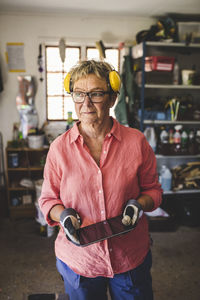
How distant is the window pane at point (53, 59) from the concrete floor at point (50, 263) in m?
2.15

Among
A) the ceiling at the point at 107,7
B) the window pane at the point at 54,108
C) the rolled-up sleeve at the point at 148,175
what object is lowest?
the rolled-up sleeve at the point at 148,175

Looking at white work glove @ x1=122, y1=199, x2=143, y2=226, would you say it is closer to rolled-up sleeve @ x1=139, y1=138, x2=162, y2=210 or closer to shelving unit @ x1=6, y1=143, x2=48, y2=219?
rolled-up sleeve @ x1=139, y1=138, x2=162, y2=210

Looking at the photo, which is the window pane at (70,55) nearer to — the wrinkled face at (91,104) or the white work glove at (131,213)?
the wrinkled face at (91,104)

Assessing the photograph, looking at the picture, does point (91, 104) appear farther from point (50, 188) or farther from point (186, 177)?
point (186, 177)

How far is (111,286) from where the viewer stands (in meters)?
1.24

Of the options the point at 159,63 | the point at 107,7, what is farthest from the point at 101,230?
the point at 107,7

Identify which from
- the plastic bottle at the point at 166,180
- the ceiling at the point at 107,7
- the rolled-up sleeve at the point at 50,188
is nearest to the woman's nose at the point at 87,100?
the rolled-up sleeve at the point at 50,188

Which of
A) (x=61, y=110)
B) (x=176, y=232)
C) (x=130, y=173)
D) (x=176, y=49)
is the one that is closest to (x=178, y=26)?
(x=176, y=49)

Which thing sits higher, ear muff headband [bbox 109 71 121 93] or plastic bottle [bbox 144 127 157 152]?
ear muff headband [bbox 109 71 121 93]

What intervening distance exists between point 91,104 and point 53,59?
9.20ft

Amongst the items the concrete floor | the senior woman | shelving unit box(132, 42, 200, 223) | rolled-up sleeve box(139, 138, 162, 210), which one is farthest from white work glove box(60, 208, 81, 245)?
shelving unit box(132, 42, 200, 223)

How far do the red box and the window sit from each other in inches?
25.7

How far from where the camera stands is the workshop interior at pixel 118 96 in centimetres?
321

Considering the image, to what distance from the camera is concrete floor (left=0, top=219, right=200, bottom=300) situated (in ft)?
7.72
